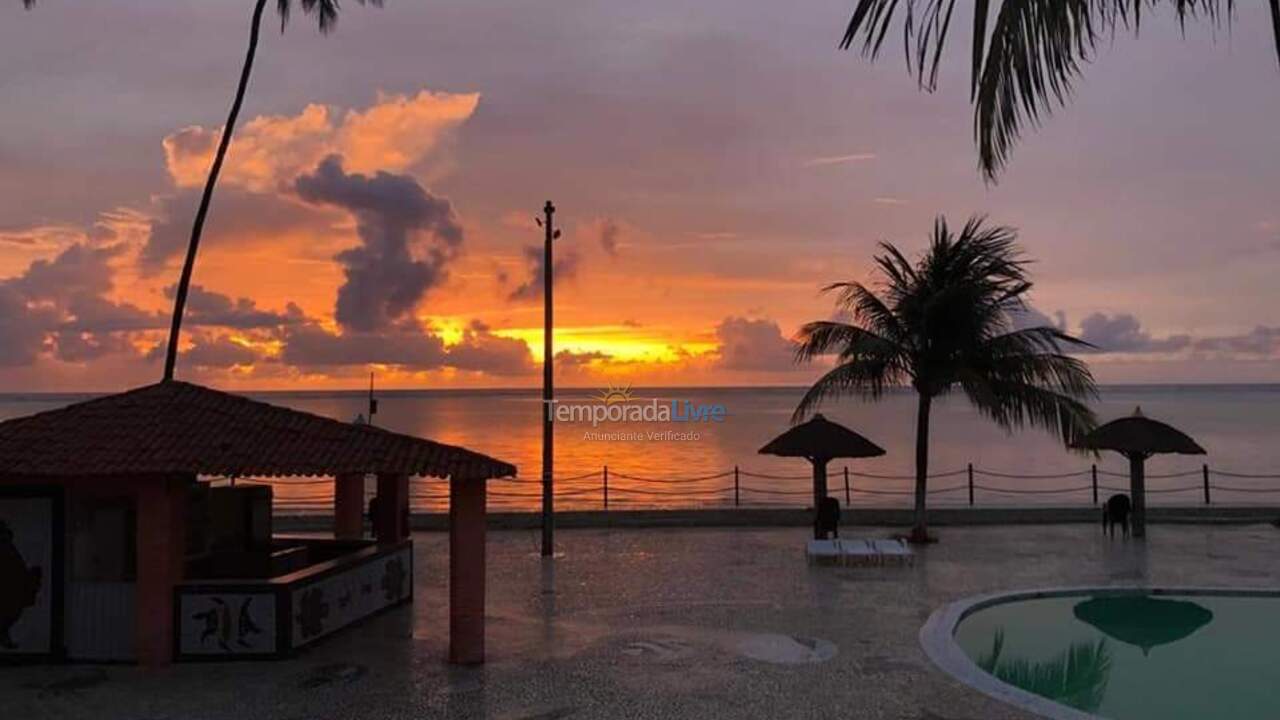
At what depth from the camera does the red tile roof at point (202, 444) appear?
31.0 feet

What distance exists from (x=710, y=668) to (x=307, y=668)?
13.2ft

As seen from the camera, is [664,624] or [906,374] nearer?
[664,624]

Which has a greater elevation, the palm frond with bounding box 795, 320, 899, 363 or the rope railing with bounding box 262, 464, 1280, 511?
the palm frond with bounding box 795, 320, 899, 363

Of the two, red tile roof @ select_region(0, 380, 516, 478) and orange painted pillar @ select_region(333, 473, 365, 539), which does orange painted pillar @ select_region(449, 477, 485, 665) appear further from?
orange painted pillar @ select_region(333, 473, 365, 539)

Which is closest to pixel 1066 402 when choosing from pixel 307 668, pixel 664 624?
pixel 664 624

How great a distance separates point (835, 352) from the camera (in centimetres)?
1884

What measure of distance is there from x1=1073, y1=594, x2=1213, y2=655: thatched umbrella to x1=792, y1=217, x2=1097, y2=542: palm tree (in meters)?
5.00

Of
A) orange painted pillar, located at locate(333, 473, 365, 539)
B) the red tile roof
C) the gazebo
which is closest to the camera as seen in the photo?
the red tile roof

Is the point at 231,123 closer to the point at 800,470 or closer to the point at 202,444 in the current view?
the point at 202,444

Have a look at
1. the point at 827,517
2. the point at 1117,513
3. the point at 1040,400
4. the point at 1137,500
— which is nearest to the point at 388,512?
the point at 827,517

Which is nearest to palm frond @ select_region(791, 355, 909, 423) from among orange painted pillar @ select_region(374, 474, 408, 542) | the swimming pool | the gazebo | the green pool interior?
the swimming pool

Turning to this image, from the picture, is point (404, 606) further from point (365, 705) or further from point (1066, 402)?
point (1066, 402)

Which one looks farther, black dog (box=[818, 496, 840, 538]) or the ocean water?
the ocean water

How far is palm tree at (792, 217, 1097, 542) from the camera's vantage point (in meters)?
17.7
